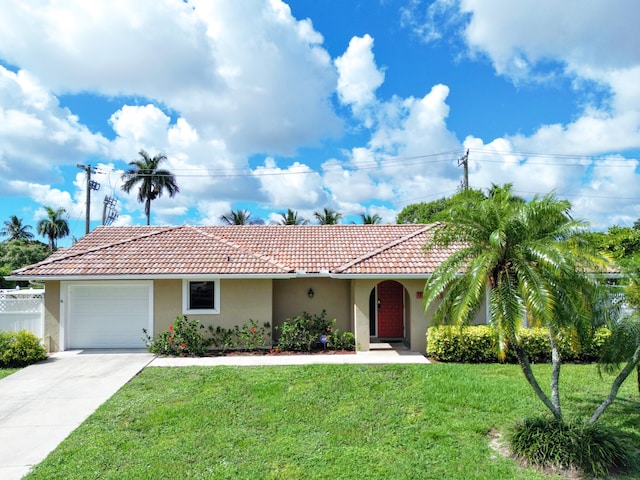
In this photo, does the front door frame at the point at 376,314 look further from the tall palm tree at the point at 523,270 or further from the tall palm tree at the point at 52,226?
the tall palm tree at the point at 52,226

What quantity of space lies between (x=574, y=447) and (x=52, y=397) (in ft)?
35.6

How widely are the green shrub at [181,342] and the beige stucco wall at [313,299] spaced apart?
301 centimetres

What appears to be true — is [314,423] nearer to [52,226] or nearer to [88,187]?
[88,187]

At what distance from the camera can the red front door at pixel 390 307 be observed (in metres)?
17.1

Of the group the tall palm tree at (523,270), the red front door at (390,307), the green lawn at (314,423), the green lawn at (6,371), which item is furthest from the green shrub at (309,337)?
the green lawn at (6,371)

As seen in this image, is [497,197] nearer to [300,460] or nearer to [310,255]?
[300,460]

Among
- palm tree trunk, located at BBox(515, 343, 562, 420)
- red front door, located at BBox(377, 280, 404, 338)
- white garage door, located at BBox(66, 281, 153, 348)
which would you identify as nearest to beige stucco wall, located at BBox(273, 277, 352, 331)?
red front door, located at BBox(377, 280, 404, 338)

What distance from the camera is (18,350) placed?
12641 mm

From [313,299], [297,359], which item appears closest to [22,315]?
[297,359]

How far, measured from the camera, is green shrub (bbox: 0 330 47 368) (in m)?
12.5

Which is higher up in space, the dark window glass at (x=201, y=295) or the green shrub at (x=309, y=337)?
the dark window glass at (x=201, y=295)

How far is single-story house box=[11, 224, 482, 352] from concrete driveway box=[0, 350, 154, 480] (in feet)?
3.91

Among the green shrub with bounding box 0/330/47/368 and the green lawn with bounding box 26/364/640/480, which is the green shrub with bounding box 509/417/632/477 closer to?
the green lawn with bounding box 26/364/640/480

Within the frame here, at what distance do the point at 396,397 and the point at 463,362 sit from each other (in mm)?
4402
